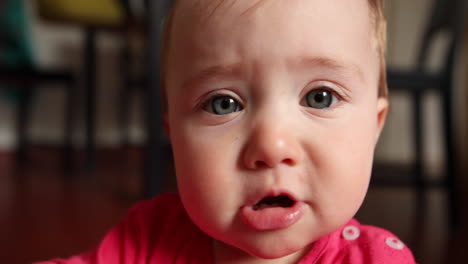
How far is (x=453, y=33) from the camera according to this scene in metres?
1.25

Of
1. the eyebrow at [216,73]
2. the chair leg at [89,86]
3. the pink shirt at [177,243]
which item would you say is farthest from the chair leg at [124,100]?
the eyebrow at [216,73]

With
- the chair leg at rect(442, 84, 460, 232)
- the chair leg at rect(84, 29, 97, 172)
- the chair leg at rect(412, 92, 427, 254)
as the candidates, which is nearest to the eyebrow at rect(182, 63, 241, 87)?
the chair leg at rect(412, 92, 427, 254)

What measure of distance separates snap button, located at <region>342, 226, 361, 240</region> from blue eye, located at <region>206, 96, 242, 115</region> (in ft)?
0.63

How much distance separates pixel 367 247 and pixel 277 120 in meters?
0.18

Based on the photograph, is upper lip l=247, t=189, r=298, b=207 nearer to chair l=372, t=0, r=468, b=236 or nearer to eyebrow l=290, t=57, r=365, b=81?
eyebrow l=290, t=57, r=365, b=81

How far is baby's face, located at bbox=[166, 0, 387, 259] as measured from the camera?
395 mm

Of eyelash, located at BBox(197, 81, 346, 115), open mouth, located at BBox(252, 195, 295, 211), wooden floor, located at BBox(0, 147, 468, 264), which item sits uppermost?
eyelash, located at BBox(197, 81, 346, 115)

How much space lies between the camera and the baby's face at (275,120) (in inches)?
15.6

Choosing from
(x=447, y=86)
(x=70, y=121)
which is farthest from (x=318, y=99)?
(x=70, y=121)

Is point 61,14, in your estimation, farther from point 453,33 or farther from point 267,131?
point 267,131

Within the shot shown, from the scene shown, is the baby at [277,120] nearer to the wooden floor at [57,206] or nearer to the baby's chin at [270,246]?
the baby's chin at [270,246]

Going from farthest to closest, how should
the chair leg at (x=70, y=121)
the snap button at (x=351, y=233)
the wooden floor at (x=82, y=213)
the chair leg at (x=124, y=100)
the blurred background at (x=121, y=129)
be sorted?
1. the chair leg at (x=124, y=100)
2. the chair leg at (x=70, y=121)
3. the blurred background at (x=121, y=129)
4. the wooden floor at (x=82, y=213)
5. the snap button at (x=351, y=233)

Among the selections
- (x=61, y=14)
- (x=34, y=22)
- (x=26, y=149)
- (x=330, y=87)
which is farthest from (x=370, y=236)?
(x=34, y=22)

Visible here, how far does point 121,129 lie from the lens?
285 cm
